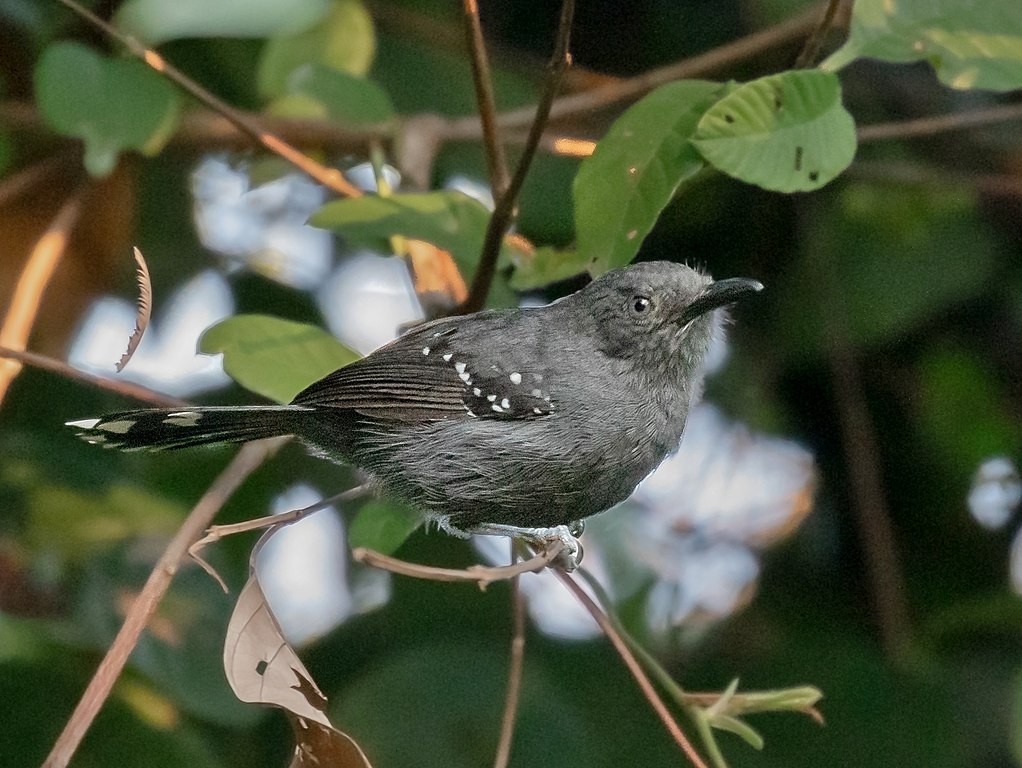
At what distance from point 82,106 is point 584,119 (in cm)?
137

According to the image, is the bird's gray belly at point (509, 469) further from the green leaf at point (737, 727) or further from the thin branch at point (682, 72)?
the thin branch at point (682, 72)

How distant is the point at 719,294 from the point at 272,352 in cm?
88

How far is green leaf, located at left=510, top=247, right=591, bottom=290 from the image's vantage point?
90.5 inches

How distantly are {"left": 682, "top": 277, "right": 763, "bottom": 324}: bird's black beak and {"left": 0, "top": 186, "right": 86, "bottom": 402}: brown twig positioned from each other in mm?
1357

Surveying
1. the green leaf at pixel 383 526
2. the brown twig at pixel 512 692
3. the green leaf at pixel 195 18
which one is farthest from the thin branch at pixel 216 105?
the brown twig at pixel 512 692

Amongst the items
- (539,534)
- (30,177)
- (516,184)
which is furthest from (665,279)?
(30,177)

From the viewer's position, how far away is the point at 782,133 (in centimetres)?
202

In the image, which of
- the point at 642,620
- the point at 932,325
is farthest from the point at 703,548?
the point at 932,325

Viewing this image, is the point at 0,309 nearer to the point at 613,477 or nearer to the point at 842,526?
the point at 613,477

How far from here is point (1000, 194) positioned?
329 cm

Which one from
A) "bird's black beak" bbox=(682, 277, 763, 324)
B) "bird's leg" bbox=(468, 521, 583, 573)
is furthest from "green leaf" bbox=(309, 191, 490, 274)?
"bird's leg" bbox=(468, 521, 583, 573)

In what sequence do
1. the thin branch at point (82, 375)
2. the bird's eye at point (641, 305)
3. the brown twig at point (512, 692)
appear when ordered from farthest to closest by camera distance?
the bird's eye at point (641, 305) < the thin branch at point (82, 375) < the brown twig at point (512, 692)

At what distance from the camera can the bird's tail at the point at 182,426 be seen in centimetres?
228

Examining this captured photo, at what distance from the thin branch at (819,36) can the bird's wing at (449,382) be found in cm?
82
